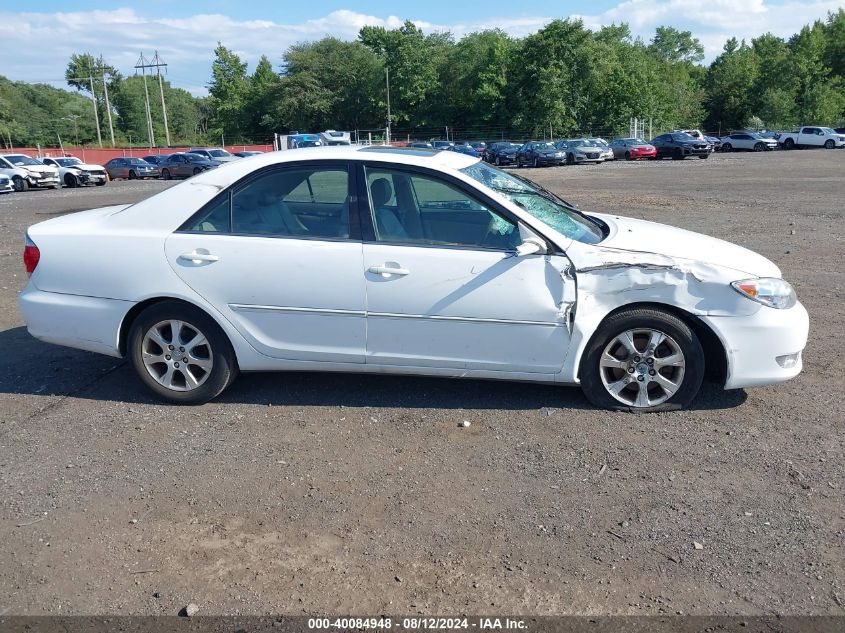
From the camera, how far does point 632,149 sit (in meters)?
46.0

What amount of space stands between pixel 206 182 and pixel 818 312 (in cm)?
575

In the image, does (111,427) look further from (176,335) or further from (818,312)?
(818,312)

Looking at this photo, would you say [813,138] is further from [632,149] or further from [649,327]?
[649,327]

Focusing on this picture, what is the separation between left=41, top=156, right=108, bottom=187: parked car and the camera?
34.2 metres

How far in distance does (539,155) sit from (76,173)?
2489 centimetres

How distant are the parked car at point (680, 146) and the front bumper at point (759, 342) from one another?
4294cm

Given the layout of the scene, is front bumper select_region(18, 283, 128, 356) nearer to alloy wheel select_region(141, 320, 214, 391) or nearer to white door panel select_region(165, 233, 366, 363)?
alloy wheel select_region(141, 320, 214, 391)

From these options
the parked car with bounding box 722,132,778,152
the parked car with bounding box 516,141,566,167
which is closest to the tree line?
the parked car with bounding box 722,132,778,152

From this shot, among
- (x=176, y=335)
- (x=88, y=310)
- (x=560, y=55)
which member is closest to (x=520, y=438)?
(x=176, y=335)

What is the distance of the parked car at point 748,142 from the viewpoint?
5047cm

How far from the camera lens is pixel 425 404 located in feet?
16.2

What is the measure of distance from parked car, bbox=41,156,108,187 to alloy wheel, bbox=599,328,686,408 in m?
35.1

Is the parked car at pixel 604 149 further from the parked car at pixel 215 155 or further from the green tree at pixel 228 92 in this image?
the green tree at pixel 228 92

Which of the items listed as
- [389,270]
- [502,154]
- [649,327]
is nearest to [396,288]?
[389,270]
